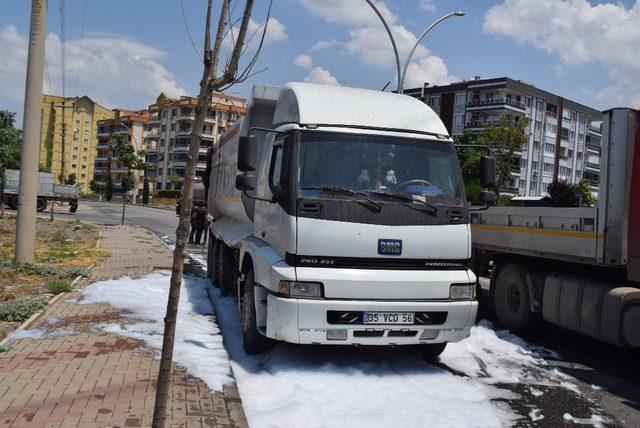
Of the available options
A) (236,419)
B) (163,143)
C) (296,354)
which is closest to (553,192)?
(296,354)

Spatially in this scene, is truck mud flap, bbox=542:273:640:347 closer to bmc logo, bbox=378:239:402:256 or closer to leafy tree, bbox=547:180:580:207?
bmc logo, bbox=378:239:402:256

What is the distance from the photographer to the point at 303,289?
562 cm

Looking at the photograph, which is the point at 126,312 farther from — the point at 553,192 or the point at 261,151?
the point at 553,192

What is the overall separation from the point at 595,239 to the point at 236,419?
4581mm

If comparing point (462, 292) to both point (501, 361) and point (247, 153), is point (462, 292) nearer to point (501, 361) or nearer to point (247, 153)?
point (501, 361)

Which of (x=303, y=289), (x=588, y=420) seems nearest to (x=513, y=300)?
(x=588, y=420)

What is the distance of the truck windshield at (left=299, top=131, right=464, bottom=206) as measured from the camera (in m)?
5.95

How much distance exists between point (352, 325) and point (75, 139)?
471 ft

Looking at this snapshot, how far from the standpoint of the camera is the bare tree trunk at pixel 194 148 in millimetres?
3695

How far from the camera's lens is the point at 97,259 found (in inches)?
566

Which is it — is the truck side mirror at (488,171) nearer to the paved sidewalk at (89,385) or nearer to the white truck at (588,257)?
the white truck at (588,257)

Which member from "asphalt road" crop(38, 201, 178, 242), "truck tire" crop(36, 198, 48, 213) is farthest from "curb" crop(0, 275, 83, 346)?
"truck tire" crop(36, 198, 48, 213)

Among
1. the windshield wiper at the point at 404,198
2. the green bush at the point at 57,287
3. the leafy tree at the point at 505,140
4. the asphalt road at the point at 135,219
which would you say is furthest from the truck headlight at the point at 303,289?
the leafy tree at the point at 505,140

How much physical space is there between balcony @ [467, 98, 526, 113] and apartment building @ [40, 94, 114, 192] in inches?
3595
